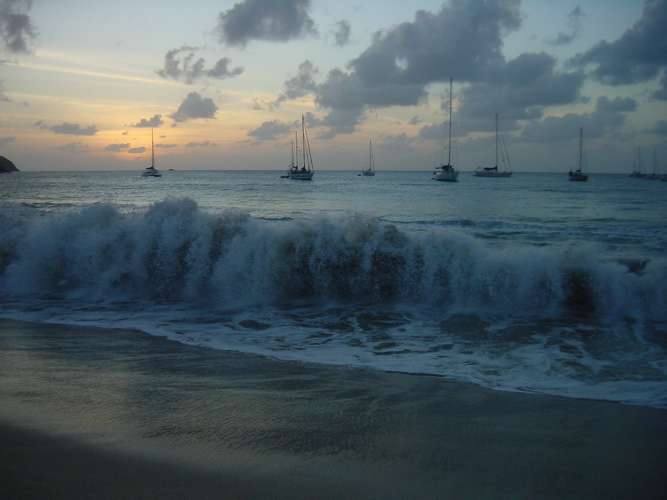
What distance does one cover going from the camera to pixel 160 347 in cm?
697

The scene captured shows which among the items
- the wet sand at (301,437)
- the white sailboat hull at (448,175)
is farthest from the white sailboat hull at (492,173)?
the wet sand at (301,437)

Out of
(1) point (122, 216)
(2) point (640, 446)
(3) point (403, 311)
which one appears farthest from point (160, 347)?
(1) point (122, 216)

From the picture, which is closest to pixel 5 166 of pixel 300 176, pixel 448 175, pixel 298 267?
pixel 300 176

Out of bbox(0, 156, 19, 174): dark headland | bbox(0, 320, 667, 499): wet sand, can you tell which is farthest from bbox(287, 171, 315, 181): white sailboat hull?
bbox(0, 156, 19, 174): dark headland

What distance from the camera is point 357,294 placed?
10.8m

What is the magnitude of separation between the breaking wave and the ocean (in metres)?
0.03

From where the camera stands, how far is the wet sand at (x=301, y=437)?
3.29 meters

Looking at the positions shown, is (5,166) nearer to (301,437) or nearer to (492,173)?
(492,173)

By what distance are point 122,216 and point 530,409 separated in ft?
37.9

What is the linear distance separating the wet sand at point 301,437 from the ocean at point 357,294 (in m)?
0.81

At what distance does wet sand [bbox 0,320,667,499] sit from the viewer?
3.29 metres

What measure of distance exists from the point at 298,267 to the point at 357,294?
151 cm

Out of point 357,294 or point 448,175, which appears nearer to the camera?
point 357,294

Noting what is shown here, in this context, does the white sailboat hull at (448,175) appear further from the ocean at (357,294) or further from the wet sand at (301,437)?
the wet sand at (301,437)
